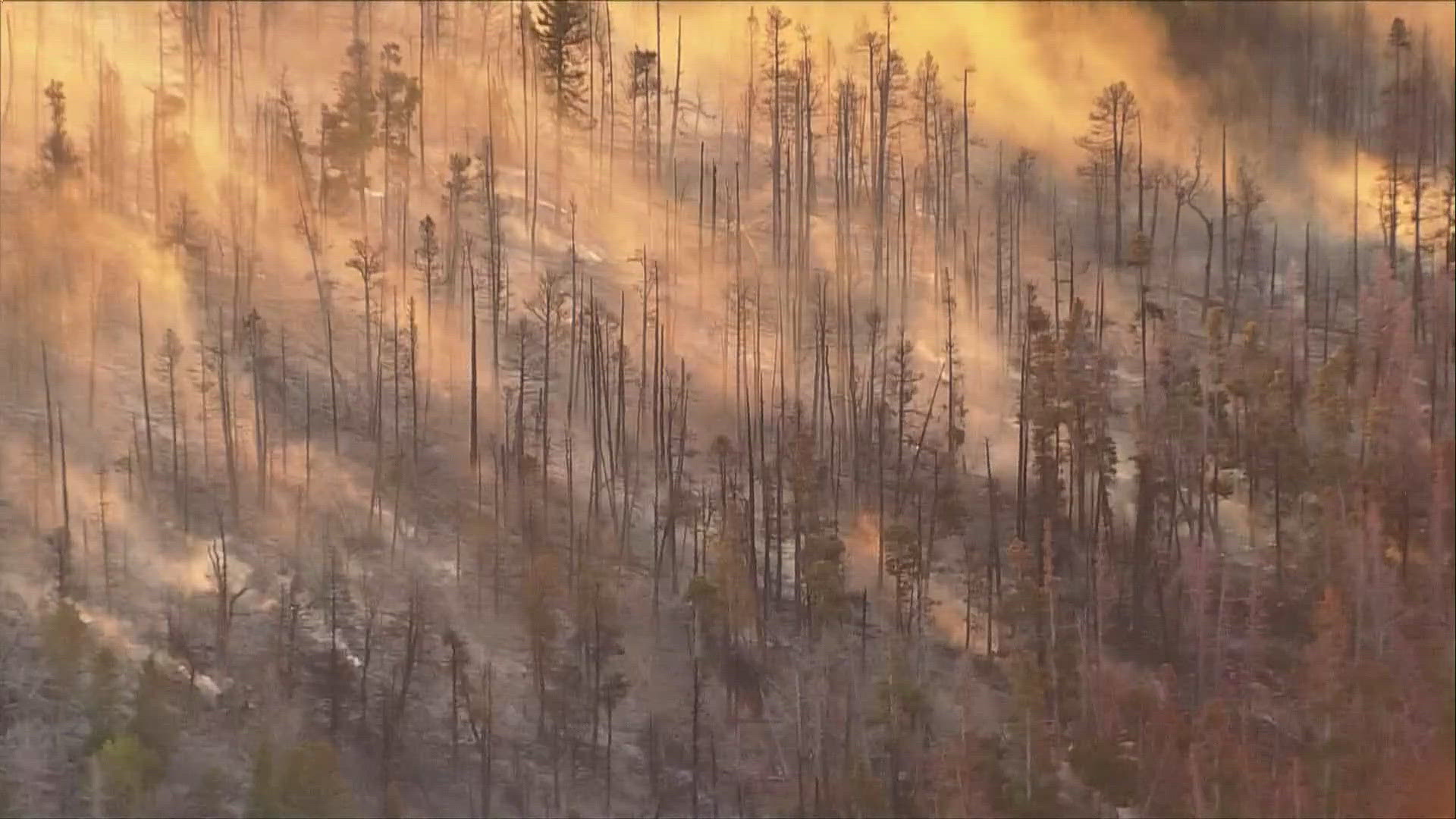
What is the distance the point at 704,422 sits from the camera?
19.0ft

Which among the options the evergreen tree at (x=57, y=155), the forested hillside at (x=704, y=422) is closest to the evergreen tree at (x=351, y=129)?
the forested hillside at (x=704, y=422)

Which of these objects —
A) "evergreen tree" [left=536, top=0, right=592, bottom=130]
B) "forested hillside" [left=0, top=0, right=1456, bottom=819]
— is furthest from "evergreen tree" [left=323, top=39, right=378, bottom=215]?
"evergreen tree" [left=536, top=0, right=592, bottom=130]

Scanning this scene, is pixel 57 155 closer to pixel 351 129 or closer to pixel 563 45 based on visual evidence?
pixel 351 129

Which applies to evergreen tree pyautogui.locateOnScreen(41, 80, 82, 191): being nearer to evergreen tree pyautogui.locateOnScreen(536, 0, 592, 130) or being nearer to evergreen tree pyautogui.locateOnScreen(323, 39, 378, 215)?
evergreen tree pyautogui.locateOnScreen(323, 39, 378, 215)

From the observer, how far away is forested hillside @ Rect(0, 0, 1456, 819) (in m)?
5.34

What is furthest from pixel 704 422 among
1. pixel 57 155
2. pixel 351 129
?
pixel 57 155

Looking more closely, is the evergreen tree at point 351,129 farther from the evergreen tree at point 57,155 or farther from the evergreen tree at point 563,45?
the evergreen tree at point 57,155

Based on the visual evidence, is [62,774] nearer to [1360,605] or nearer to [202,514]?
[202,514]

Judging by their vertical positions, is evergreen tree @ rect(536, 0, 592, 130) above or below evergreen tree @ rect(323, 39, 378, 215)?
above

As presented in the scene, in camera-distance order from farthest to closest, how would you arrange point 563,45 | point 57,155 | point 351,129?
point 563,45 < point 351,129 < point 57,155

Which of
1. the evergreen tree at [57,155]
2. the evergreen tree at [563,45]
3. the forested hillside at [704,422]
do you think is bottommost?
the forested hillside at [704,422]

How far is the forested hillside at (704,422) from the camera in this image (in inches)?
210

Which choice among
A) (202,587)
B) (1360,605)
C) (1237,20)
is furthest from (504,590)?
(1237,20)

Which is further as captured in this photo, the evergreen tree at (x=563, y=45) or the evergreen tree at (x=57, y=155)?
the evergreen tree at (x=563, y=45)
